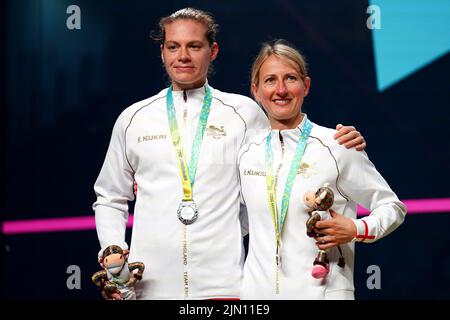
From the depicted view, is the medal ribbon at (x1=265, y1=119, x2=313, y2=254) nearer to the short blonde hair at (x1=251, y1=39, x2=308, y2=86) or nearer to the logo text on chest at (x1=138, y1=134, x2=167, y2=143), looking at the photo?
the short blonde hair at (x1=251, y1=39, x2=308, y2=86)

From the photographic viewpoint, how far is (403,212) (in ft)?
9.50

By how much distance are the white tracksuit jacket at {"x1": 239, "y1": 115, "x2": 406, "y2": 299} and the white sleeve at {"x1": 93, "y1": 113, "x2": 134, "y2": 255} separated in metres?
0.56

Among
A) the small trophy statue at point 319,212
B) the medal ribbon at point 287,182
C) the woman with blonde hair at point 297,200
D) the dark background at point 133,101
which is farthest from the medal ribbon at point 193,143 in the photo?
the dark background at point 133,101

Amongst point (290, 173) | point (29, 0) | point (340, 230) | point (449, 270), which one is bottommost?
point (449, 270)

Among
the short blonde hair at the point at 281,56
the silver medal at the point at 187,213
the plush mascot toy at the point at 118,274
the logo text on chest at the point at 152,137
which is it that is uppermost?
the short blonde hair at the point at 281,56

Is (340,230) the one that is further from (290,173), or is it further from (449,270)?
(449,270)

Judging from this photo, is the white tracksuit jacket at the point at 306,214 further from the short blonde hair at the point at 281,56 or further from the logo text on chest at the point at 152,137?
the logo text on chest at the point at 152,137

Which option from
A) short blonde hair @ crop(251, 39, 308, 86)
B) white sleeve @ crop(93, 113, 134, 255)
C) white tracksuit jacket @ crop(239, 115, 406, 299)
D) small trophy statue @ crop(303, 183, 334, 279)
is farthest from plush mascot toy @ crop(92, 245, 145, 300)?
short blonde hair @ crop(251, 39, 308, 86)

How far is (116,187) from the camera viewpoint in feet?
10.6

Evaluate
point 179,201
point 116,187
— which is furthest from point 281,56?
point 116,187

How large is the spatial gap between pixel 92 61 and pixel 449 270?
2.39 meters

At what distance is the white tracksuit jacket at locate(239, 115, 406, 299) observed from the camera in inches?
110

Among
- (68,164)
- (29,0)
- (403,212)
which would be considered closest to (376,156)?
(403,212)

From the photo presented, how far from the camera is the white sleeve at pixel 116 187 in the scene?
317 centimetres
